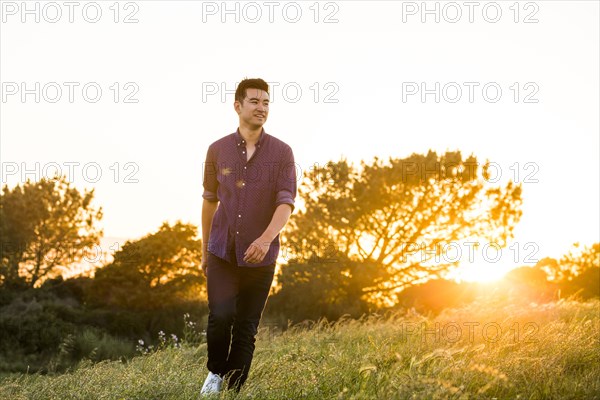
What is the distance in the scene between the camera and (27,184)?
32.0 m

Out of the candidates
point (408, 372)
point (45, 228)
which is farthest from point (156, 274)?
point (408, 372)

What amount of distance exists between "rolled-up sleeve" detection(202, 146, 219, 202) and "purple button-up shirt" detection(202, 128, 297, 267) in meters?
0.06

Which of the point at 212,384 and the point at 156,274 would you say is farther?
the point at 156,274

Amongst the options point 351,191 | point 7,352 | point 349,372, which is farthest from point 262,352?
point 351,191

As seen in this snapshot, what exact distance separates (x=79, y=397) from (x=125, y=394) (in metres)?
0.29

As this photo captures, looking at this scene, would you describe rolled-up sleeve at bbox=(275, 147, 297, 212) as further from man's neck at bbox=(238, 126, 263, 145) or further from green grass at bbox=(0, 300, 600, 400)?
green grass at bbox=(0, 300, 600, 400)

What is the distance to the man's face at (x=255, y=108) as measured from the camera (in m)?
4.68

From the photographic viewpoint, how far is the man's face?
4.68m

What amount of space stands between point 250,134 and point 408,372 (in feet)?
6.48

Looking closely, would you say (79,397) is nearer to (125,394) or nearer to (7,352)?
(125,394)

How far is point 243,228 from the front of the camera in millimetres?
4625

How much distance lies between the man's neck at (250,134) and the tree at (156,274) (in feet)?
64.9

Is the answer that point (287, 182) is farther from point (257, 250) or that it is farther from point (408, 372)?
point (408, 372)

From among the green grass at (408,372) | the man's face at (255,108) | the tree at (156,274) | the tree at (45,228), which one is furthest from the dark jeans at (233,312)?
the tree at (45,228)
